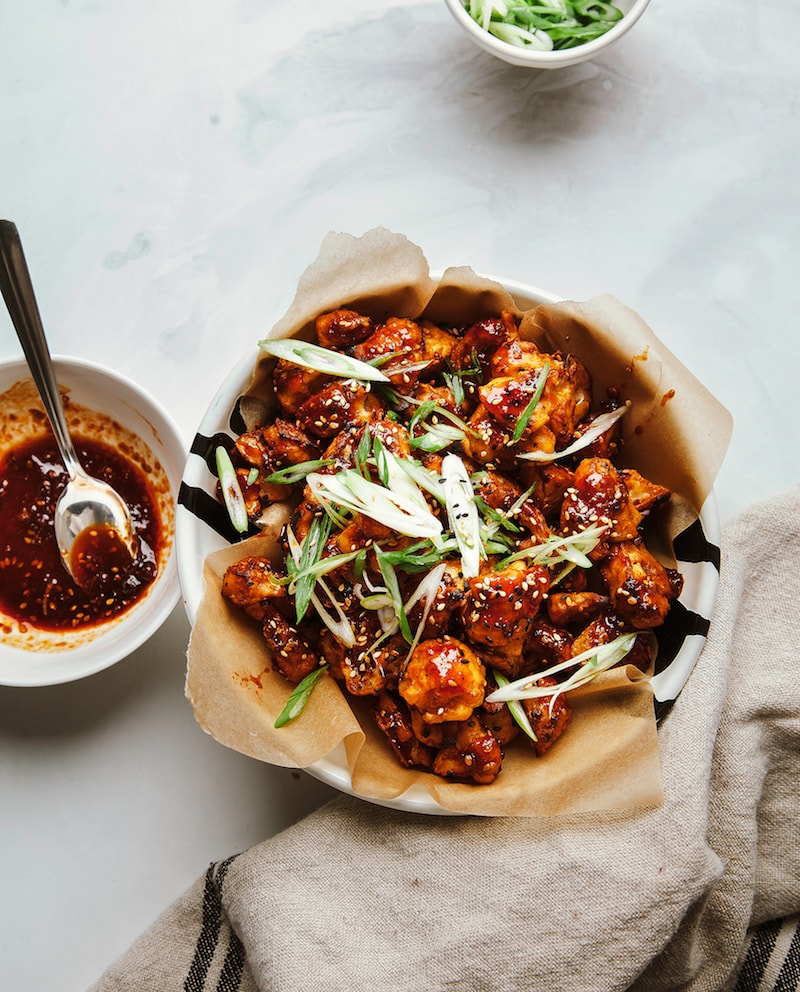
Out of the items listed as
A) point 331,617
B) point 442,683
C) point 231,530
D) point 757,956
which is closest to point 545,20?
point 231,530

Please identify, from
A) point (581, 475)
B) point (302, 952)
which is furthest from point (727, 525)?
point (302, 952)

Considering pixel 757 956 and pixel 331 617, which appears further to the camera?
pixel 757 956

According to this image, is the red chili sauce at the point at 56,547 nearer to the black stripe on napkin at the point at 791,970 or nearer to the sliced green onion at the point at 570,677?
the sliced green onion at the point at 570,677

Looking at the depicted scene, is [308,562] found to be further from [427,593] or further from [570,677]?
[570,677]

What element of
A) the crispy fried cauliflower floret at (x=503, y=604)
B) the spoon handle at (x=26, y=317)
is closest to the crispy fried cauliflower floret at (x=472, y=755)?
the crispy fried cauliflower floret at (x=503, y=604)

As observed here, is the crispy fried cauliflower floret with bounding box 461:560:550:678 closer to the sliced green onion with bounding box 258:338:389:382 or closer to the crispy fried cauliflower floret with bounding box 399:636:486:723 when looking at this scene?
the crispy fried cauliflower floret with bounding box 399:636:486:723

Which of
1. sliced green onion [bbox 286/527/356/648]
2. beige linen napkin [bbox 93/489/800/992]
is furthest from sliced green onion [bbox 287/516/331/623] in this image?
beige linen napkin [bbox 93/489/800/992]

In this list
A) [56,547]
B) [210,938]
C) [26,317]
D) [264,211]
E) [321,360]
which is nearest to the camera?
[321,360]
